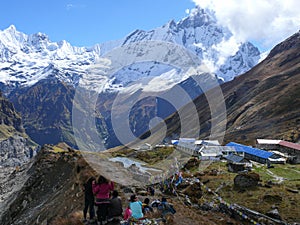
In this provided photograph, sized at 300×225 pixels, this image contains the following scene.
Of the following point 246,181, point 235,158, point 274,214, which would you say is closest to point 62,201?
point 246,181

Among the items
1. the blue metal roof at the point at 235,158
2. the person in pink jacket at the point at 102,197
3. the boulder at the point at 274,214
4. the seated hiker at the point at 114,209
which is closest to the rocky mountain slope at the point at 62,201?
the person in pink jacket at the point at 102,197

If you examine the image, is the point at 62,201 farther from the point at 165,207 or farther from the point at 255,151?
the point at 255,151

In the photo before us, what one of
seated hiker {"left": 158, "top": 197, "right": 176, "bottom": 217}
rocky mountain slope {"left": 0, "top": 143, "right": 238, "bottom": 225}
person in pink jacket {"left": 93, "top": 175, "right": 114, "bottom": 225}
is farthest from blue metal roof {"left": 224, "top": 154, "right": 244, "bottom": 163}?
person in pink jacket {"left": 93, "top": 175, "right": 114, "bottom": 225}

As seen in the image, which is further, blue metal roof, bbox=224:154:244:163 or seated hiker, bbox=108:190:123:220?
blue metal roof, bbox=224:154:244:163

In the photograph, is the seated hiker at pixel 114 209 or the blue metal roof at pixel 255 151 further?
the blue metal roof at pixel 255 151

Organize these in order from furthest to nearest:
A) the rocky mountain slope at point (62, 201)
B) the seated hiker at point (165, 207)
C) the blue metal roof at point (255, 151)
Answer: the blue metal roof at point (255, 151), the rocky mountain slope at point (62, 201), the seated hiker at point (165, 207)

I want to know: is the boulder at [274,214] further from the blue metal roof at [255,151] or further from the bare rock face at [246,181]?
the blue metal roof at [255,151]

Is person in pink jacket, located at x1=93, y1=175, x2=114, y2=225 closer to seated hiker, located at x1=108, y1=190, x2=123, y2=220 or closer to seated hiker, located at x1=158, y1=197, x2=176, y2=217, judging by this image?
seated hiker, located at x1=108, y1=190, x2=123, y2=220

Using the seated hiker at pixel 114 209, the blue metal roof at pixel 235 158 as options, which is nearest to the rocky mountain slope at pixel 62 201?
the seated hiker at pixel 114 209

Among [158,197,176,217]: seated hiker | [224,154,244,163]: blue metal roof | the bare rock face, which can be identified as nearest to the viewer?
[158,197,176,217]: seated hiker

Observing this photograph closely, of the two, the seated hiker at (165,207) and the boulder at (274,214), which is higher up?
the seated hiker at (165,207)

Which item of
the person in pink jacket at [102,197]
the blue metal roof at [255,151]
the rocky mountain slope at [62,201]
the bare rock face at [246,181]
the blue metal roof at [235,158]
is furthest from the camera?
the blue metal roof at [255,151]

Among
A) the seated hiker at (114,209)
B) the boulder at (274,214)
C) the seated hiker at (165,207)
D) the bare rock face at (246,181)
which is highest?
the seated hiker at (114,209)

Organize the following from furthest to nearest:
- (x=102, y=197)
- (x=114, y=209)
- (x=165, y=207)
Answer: (x=165, y=207) < (x=114, y=209) < (x=102, y=197)
